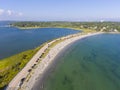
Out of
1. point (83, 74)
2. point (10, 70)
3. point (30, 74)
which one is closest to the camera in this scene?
point (30, 74)

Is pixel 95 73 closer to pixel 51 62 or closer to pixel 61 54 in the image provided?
pixel 51 62

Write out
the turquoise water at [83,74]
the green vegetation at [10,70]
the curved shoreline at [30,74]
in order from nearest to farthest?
the curved shoreline at [30,74] < the turquoise water at [83,74] < the green vegetation at [10,70]

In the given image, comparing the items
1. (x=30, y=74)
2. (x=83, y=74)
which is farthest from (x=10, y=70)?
(x=83, y=74)

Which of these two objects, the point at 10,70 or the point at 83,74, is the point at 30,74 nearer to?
the point at 10,70

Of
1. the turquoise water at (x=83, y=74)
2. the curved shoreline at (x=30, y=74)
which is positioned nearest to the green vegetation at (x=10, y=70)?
the curved shoreline at (x=30, y=74)

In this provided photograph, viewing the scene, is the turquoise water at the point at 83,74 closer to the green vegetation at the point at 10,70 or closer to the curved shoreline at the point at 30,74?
the curved shoreline at the point at 30,74

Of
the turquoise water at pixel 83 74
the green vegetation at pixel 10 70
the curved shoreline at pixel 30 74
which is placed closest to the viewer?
the curved shoreline at pixel 30 74

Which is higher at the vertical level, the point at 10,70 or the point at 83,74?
the point at 10,70

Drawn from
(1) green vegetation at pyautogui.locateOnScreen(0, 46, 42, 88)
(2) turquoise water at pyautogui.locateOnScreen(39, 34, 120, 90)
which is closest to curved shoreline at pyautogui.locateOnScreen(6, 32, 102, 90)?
(1) green vegetation at pyautogui.locateOnScreen(0, 46, 42, 88)

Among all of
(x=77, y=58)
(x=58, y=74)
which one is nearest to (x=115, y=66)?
(x=77, y=58)

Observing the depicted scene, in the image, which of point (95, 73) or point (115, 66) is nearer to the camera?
point (95, 73)

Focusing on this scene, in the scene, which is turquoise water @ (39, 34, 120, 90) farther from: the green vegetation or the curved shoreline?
the green vegetation
